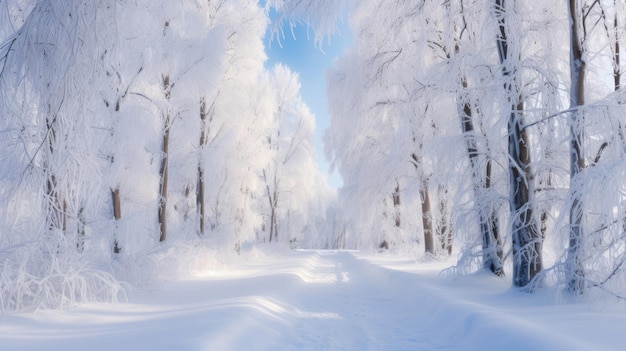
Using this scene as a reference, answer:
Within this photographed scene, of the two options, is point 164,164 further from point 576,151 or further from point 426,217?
point 576,151

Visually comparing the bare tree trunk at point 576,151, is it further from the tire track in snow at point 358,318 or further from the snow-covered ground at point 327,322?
the tire track in snow at point 358,318

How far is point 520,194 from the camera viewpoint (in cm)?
583

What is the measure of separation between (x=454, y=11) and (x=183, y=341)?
679 cm

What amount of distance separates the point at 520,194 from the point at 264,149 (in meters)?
10.5

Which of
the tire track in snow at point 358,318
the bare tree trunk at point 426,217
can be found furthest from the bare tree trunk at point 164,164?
the bare tree trunk at point 426,217

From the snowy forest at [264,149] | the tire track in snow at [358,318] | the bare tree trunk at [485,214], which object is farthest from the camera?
the bare tree trunk at [485,214]

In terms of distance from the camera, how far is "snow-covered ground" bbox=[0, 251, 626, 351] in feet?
10.7

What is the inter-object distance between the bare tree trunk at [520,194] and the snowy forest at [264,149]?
0.09 feet

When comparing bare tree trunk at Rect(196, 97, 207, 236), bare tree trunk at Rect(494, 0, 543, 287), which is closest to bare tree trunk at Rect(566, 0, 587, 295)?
bare tree trunk at Rect(494, 0, 543, 287)

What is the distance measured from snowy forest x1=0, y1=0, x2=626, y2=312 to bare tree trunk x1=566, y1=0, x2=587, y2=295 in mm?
22

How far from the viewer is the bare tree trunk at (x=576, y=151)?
437 centimetres

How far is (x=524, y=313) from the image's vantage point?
166 inches

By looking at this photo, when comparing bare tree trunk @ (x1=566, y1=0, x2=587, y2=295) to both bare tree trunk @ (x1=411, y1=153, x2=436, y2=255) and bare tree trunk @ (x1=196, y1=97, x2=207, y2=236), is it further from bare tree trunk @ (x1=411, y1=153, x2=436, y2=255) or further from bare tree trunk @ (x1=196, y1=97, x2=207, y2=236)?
bare tree trunk @ (x1=196, y1=97, x2=207, y2=236)

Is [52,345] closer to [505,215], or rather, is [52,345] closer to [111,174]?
[111,174]
